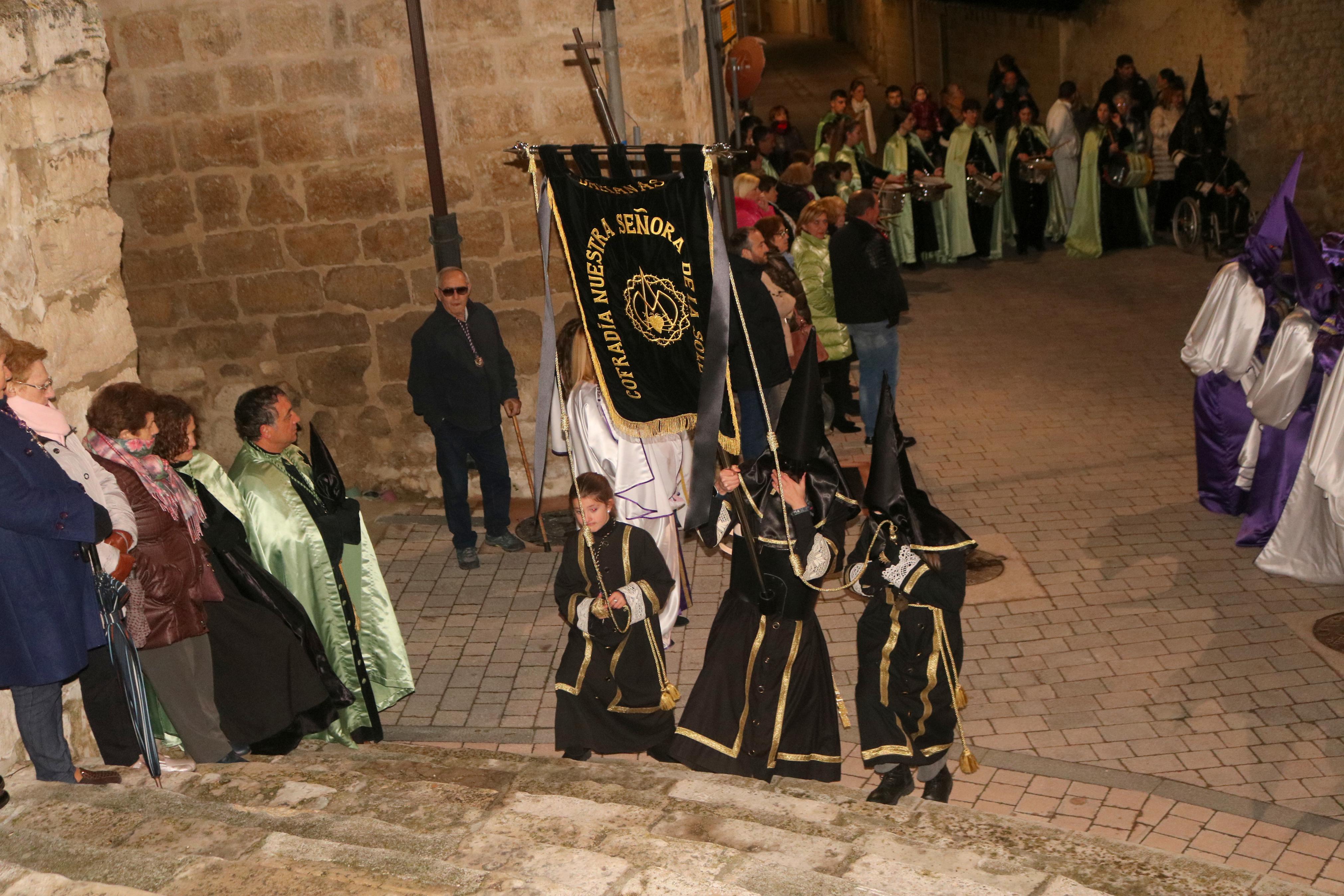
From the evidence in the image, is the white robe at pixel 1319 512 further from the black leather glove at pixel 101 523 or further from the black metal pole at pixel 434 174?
the black leather glove at pixel 101 523

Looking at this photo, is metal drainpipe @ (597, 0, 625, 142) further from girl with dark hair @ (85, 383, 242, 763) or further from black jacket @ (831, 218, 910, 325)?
girl with dark hair @ (85, 383, 242, 763)

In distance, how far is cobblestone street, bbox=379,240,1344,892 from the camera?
5824 millimetres

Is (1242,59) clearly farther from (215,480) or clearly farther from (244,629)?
(244,629)

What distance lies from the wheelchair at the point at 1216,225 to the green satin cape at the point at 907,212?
2581mm

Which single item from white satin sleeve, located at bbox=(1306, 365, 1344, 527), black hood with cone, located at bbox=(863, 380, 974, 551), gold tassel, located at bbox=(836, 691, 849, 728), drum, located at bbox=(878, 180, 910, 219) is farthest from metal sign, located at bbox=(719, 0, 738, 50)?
gold tassel, located at bbox=(836, 691, 849, 728)

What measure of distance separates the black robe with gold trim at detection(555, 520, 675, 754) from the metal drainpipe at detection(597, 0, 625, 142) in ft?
10.5

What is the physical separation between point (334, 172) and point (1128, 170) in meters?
9.39

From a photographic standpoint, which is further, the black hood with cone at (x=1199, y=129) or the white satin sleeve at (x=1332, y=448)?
the black hood with cone at (x=1199, y=129)

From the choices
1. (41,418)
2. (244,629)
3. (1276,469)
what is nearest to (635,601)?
(244,629)

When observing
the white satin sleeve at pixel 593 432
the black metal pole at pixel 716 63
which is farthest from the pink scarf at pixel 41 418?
the black metal pole at pixel 716 63

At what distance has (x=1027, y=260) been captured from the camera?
52.1 feet

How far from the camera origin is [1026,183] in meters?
15.6

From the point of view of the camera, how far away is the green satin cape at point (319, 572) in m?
5.95

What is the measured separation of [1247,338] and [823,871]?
5109 mm
